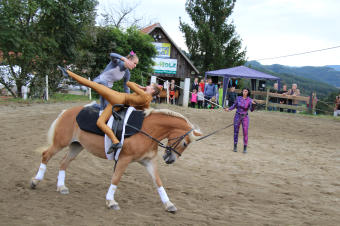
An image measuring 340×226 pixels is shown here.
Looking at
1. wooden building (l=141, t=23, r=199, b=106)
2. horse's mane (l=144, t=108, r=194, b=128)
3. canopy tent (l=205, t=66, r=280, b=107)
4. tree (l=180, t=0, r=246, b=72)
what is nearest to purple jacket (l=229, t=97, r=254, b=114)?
horse's mane (l=144, t=108, r=194, b=128)

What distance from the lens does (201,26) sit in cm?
3541

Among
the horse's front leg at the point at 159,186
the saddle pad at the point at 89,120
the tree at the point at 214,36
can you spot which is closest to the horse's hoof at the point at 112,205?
the horse's front leg at the point at 159,186

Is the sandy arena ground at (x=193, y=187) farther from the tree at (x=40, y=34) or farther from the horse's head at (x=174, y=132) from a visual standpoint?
the tree at (x=40, y=34)

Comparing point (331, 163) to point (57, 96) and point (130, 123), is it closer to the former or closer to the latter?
point (130, 123)

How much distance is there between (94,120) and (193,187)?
91.9 inches

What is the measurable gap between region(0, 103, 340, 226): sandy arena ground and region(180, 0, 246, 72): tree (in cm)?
2552

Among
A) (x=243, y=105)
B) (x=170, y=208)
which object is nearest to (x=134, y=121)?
(x=170, y=208)

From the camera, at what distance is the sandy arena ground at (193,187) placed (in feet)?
15.5

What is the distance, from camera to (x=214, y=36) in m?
35.3

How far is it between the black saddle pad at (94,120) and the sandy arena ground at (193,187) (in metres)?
1.10

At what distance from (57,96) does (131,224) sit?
16.1m

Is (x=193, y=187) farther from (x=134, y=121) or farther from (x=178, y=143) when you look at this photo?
(x=134, y=121)

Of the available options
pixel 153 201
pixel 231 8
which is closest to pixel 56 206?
pixel 153 201

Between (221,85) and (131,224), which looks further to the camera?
(221,85)
